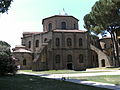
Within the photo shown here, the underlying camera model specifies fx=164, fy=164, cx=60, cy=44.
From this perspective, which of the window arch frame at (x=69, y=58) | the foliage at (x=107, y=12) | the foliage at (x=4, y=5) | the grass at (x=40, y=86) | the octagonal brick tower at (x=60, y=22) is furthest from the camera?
the octagonal brick tower at (x=60, y=22)

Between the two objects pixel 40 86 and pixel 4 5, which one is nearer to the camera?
pixel 40 86

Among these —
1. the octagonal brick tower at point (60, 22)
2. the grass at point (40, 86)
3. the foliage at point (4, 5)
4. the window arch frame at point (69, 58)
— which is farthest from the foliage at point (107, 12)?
the grass at point (40, 86)

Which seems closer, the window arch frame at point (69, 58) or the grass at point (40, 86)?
the grass at point (40, 86)

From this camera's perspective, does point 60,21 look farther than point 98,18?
Yes

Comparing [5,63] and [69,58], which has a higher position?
[69,58]

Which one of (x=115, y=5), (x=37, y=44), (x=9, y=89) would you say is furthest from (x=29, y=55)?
(x=9, y=89)

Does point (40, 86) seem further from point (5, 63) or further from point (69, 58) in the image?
point (69, 58)

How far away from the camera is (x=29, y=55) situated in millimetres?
41625

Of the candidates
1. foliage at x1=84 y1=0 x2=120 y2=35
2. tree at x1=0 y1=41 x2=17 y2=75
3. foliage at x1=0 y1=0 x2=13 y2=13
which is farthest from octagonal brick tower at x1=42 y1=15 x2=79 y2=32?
foliage at x1=0 y1=0 x2=13 y2=13

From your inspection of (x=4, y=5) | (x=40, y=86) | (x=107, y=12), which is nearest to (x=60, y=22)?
(x=107, y=12)

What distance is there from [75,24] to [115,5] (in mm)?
19345

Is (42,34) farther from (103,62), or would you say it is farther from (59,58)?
(103,62)

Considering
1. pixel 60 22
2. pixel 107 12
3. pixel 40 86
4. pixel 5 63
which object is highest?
pixel 60 22

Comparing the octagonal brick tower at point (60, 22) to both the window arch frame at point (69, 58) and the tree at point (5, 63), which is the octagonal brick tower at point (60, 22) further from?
the tree at point (5, 63)
